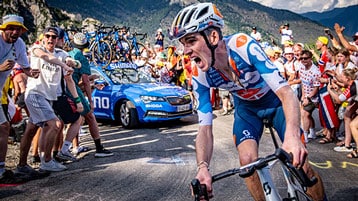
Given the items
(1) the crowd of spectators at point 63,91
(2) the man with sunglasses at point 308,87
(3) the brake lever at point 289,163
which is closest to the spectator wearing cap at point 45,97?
(1) the crowd of spectators at point 63,91

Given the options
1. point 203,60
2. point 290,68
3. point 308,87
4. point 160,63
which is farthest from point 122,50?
point 203,60

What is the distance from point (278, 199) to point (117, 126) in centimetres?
874

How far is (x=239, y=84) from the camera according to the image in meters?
3.06

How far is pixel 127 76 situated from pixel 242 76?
8.14 m

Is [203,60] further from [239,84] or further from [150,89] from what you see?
[150,89]

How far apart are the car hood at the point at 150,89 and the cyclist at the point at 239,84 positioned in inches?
261

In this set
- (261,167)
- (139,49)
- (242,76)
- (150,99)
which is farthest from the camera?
(139,49)

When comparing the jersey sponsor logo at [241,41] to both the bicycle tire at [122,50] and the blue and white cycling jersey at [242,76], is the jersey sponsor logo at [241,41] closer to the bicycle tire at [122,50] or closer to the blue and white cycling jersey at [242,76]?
the blue and white cycling jersey at [242,76]

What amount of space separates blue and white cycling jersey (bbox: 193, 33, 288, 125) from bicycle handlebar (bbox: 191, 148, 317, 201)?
75cm

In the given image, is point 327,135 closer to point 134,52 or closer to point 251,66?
point 251,66

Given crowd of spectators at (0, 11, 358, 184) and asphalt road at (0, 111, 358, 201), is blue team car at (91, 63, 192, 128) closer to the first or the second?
asphalt road at (0, 111, 358, 201)

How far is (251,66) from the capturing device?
2857 millimetres

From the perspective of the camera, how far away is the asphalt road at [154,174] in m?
4.72

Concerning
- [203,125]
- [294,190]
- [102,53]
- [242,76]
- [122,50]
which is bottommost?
[294,190]
